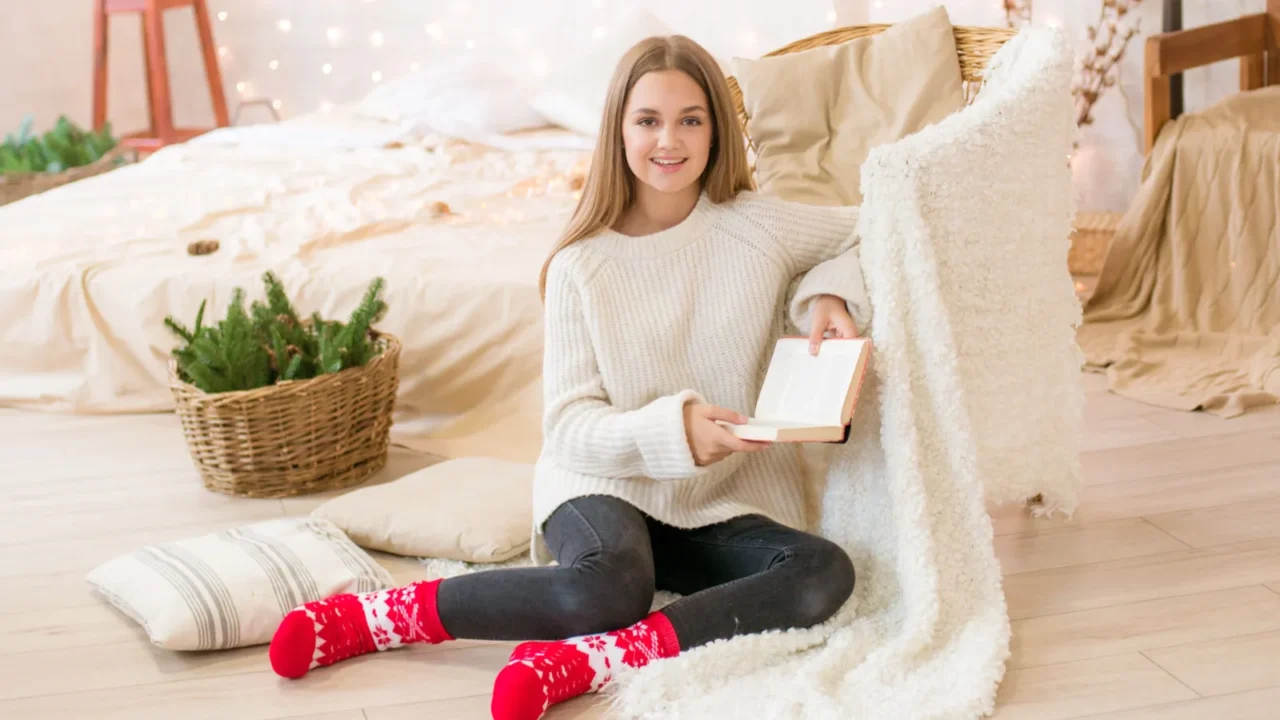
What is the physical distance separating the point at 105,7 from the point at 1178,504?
3.88m

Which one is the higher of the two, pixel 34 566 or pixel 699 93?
pixel 699 93

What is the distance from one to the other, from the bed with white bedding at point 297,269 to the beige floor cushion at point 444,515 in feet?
0.95

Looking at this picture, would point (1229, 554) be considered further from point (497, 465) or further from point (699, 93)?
point (497, 465)

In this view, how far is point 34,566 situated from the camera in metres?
1.90

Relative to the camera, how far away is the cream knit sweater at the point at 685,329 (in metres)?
1.58

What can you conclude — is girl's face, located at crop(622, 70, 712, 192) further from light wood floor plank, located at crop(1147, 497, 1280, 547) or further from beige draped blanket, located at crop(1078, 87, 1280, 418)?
beige draped blanket, located at crop(1078, 87, 1280, 418)

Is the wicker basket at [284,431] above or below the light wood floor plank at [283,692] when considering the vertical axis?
above

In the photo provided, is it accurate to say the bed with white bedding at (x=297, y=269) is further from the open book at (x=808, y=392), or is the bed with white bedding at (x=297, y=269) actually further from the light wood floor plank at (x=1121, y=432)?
the light wood floor plank at (x=1121, y=432)

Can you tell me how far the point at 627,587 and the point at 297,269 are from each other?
129 cm

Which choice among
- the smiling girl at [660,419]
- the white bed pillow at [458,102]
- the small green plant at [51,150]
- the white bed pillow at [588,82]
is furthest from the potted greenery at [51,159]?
the smiling girl at [660,419]

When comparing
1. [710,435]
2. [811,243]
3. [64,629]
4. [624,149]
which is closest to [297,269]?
[64,629]

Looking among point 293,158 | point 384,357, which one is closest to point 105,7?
point 293,158

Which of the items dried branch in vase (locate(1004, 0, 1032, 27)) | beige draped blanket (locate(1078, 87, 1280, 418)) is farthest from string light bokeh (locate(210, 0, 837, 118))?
beige draped blanket (locate(1078, 87, 1280, 418))

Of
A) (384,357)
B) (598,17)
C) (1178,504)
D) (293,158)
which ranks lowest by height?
(1178,504)
